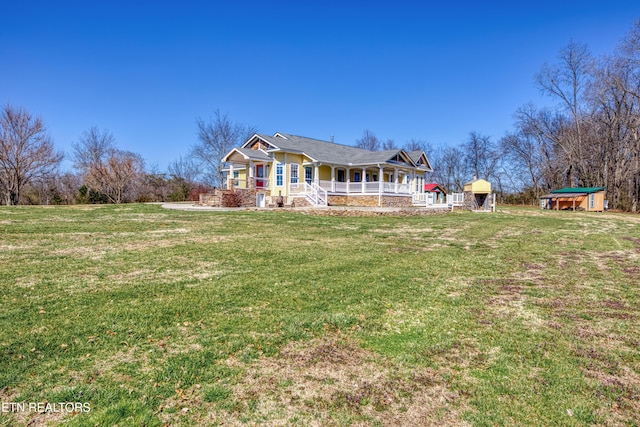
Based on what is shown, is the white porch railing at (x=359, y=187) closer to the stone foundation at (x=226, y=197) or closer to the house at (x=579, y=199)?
the stone foundation at (x=226, y=197)

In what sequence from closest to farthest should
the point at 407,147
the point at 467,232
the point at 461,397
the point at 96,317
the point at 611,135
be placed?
1. the point at 461,397
2. the point at 96,317
3. the point at 467,232
4. the point at 611,135
5. the point at 407,147

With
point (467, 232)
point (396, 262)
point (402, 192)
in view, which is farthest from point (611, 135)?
point (396, 262)

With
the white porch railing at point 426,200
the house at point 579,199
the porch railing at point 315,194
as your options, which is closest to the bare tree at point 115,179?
the porch railing at point 315,194

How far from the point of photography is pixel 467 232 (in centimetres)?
1237

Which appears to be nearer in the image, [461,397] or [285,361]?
[461,397]

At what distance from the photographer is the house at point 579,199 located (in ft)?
93.2

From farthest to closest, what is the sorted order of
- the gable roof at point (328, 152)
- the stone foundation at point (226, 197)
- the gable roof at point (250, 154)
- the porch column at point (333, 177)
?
the gable roof at point (328, 152), the porch column at point (333, 177), the gable roof at point (250, 154), the stone foundation at point (226, 197)

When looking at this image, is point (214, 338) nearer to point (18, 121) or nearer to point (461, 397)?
point (461, 397)

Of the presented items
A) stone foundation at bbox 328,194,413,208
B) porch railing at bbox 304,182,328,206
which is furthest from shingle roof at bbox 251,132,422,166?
stone foundation at bbox 328,194,413,208

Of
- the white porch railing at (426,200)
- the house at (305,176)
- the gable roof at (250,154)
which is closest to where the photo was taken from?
the gable roof at (250,154)

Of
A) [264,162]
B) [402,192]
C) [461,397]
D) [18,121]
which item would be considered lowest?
[461,397]

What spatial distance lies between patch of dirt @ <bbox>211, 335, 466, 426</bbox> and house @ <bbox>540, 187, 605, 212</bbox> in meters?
33.6

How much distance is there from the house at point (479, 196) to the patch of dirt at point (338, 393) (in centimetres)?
2646

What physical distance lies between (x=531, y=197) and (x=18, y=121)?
50615 millimetres
